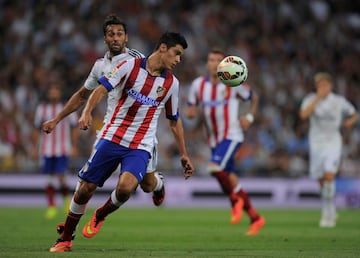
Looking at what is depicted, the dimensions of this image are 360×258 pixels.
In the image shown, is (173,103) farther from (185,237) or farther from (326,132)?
(326,132)

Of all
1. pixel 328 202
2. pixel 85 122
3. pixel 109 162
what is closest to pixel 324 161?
pixel 328 202

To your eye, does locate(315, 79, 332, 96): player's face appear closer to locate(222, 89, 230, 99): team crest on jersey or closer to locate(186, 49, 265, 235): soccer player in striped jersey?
locate(186, 49, 265, 235): soccer player in striped jersey

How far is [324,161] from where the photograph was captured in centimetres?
1598

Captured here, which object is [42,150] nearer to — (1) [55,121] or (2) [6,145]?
(2) [6,145]

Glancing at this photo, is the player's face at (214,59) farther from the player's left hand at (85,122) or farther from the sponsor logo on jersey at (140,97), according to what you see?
the player's left hand at (85,122)

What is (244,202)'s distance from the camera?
46.5 ft

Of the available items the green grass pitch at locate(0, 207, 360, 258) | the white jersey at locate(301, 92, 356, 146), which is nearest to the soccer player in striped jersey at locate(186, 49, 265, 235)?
the green grass pitch at locate(0, 207, 360, 258)

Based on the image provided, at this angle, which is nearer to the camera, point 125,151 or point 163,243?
point 125,151

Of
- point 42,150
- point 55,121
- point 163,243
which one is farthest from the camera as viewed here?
point 42,150

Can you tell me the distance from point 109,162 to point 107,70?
4.12 feet

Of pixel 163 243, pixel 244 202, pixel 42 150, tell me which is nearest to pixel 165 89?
pixel 163 243

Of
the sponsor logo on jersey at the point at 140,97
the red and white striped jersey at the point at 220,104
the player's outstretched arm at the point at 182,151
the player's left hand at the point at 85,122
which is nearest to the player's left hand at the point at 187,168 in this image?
the player's outstretched arm at the point at 182,151

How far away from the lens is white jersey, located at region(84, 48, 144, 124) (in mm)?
10422

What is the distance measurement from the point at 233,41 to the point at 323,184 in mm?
10630
